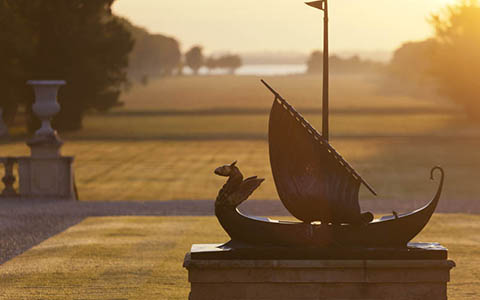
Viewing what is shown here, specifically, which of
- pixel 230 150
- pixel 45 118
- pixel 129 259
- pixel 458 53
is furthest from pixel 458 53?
pixel 129 259

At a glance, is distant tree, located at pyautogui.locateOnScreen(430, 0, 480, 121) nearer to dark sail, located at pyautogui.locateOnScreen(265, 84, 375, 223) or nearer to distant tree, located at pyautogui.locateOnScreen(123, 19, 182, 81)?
dark sail, located at pyautogui.locateOnScreen(265, 84, 375, 223)

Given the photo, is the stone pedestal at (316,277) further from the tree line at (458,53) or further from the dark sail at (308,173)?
the tree line at (458,53)

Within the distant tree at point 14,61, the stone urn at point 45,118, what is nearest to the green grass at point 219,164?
the stone urn at point 45,118

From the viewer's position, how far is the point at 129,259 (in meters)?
12.3

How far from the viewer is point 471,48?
5497cm

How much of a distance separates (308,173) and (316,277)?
3.62 feet

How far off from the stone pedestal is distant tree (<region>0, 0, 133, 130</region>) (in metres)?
32.9

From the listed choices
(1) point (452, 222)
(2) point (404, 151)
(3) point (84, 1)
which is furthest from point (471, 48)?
(1) point (452, 222)

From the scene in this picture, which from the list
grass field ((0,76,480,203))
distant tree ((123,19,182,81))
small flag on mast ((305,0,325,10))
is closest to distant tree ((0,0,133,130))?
grass field ((0,76,480,203))

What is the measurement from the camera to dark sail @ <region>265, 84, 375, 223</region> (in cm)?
852

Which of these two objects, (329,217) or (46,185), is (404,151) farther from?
(329,217)

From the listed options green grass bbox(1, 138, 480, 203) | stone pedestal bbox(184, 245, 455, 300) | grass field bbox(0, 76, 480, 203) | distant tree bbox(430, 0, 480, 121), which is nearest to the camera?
stone pedestal bbox(184, 245, 455, 300)

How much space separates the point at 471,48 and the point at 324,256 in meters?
49.5

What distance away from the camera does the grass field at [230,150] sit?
24.2 meters
